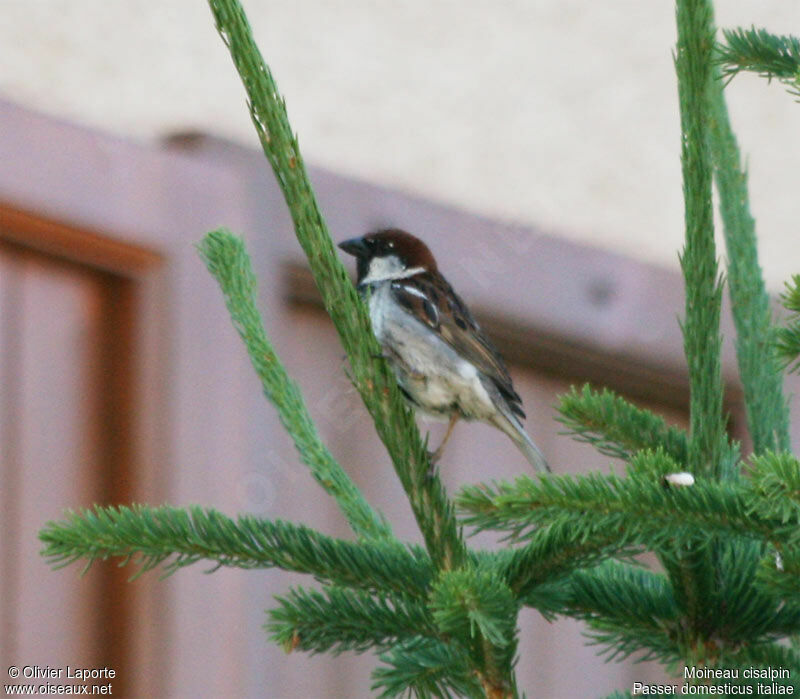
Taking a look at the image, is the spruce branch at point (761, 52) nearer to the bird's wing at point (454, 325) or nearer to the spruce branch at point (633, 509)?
the spruce branch at point (633, 509)

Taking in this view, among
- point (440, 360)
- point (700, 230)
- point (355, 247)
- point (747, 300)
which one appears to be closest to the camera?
point (700, 230)

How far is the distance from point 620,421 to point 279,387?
0.36m

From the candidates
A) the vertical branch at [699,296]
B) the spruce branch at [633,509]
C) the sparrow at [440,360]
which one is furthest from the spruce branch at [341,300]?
the sparrow at [440,360]

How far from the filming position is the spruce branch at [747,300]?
56.6 inches

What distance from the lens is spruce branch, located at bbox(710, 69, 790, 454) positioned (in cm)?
144

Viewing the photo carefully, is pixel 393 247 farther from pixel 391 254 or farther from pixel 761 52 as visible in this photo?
pixel 761 52

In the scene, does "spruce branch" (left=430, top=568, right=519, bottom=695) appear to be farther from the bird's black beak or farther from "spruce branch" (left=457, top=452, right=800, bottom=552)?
the bird's black beak

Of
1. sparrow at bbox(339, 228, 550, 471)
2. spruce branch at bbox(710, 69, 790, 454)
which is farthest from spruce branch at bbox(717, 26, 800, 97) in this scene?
sparrow at bbox(339, 228, 550, 471)

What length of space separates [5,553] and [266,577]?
45cm

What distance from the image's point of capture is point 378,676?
46.1 inches

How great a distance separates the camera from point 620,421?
47.7 inches

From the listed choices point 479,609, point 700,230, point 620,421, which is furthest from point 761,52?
point 479,609

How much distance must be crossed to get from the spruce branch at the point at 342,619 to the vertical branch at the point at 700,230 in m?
0.26

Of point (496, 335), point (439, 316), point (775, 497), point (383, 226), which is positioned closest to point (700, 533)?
point (775, 497)
